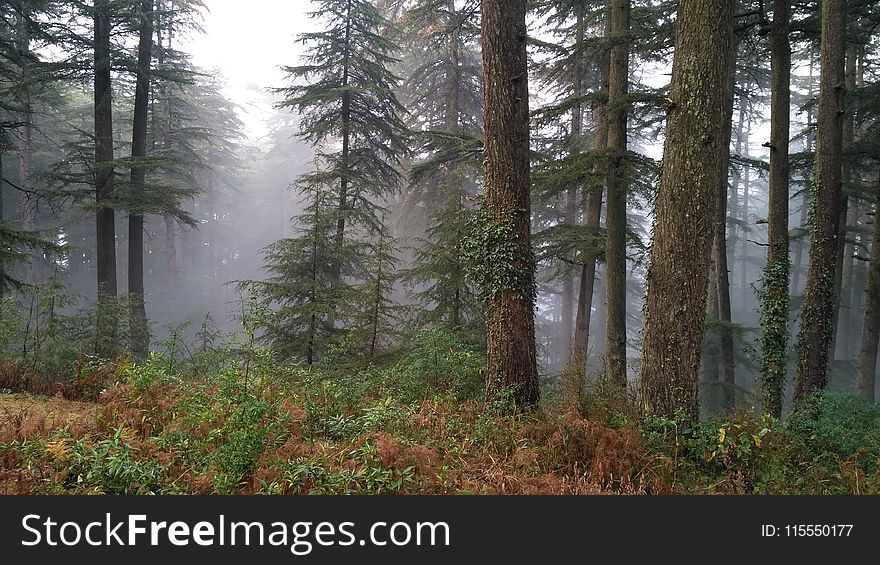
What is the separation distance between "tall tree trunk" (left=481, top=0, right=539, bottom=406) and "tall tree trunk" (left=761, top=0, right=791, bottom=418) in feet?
19.3

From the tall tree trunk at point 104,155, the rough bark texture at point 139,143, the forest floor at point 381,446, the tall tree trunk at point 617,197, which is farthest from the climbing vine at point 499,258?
the rough bark texture at point 139,143

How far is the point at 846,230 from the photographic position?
1684 centimetres

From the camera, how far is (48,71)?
1273 cm

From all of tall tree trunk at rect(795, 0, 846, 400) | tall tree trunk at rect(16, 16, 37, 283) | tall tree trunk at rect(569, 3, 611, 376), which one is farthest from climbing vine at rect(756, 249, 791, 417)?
tall tree trunk at rect(16, 16, 37, 283)

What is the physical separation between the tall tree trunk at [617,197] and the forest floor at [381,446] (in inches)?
138

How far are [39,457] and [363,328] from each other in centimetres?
638

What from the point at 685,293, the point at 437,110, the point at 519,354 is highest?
the point at 437,110

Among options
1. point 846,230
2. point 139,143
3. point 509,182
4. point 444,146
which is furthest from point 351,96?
point 846,230

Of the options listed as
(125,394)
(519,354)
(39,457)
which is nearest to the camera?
(39,457)

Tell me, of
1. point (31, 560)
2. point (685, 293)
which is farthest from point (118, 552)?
point (685, 293)

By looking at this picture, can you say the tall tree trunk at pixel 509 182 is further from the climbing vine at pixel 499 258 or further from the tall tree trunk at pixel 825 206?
the tall tree trunk at pixel 825 206

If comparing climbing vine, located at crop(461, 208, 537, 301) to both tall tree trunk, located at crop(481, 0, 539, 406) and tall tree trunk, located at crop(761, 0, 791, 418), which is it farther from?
tall tree trunk, located at crop(761, 0, 791, 418)

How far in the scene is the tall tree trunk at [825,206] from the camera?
8250 millimetres

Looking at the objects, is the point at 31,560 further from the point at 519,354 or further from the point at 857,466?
the point at 857,466
